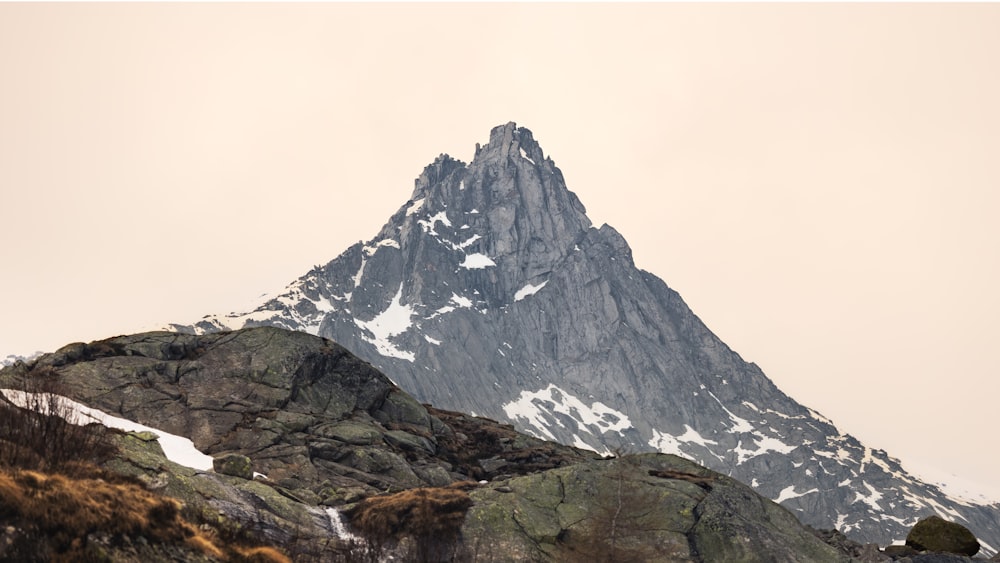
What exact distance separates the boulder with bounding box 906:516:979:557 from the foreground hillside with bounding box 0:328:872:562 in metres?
10.5

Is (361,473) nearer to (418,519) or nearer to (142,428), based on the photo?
(418,519)

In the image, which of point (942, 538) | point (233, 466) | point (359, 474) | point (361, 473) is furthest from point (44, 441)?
point (942, 538)

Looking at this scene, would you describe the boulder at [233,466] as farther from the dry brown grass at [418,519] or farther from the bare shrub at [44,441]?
the dry brown grass at [418,519]

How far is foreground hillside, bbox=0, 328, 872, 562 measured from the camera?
36.3 metres

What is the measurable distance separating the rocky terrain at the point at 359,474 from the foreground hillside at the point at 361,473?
5.4 inches

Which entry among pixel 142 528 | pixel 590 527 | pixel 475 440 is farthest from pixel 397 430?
pixel 142 528

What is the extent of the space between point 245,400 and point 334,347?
40.3ft

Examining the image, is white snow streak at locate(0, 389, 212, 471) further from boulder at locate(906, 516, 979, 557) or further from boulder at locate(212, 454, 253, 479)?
boulder at locate(906, 516, 979, 557)

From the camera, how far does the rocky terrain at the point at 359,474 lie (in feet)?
118

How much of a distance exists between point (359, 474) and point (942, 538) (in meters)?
44.7

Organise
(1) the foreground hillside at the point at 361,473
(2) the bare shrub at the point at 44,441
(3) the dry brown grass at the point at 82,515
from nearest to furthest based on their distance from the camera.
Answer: (3) the dry brown grass at the point at 82,515 → (2) the bare shrub at the point at 44,441 → (1) the foreground hillside at the point at 361,473

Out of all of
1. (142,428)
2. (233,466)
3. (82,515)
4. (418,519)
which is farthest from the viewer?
(142,428)

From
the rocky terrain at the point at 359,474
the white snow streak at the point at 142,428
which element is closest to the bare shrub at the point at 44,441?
the rocky terrain at the point at 359,474

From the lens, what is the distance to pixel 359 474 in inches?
1997
